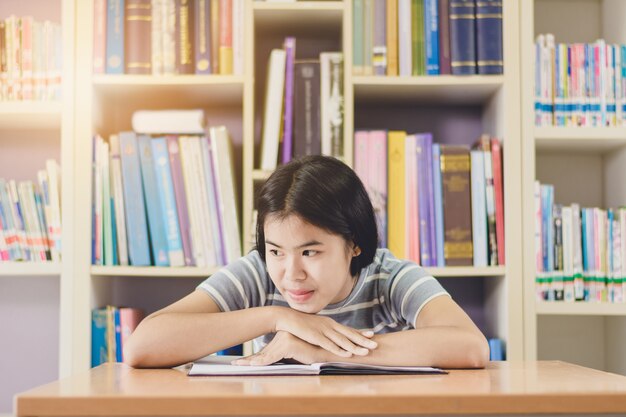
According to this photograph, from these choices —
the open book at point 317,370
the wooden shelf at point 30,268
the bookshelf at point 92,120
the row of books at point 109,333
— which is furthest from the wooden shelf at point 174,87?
the open book at point 317,370

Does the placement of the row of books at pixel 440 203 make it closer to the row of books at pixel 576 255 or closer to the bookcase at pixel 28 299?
the row of books at pixel 576 255

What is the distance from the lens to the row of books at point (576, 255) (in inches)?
80.1

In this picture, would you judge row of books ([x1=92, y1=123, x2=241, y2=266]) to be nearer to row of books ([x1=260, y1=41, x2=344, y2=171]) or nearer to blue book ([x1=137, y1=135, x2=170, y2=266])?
Answer: blue book ([x1=137, y1=135, x2=170, y2=266])

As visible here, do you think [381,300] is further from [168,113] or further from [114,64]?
[114,64]

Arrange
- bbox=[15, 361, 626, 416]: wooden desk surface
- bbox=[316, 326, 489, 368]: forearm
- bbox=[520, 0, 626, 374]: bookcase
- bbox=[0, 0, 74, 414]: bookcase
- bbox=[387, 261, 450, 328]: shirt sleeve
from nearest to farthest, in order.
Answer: bbox=[15, 361, 626, 416]: wooden desk surface
bbox=[316, 326, 489, 368]: forearm
bbox=[387, 261, 450, 328]: shirt sleeve
bbox=[520, 0, 626, 374]: bookcase
bbox=[0, 0, 74, 414]: bookcase

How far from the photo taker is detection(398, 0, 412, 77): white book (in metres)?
2.07

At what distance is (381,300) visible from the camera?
1542mm

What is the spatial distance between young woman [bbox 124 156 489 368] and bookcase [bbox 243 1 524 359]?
520 millimetres

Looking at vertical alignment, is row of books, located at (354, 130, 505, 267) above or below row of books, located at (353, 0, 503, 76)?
below

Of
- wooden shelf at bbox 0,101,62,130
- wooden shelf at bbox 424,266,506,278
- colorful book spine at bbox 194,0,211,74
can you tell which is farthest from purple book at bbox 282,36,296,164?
wooden shelf at bbox 0,101,62,130

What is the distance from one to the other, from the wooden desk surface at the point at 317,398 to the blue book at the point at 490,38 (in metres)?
1.26

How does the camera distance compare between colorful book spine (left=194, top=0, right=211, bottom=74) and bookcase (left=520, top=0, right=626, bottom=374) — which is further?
bookcase (left=520, top=0, right=626, bottom=374)

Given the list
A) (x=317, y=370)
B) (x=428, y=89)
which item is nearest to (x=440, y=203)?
(x=428, y=89)

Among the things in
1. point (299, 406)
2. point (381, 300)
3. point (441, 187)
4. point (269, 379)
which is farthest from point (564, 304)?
point (299, 406)
